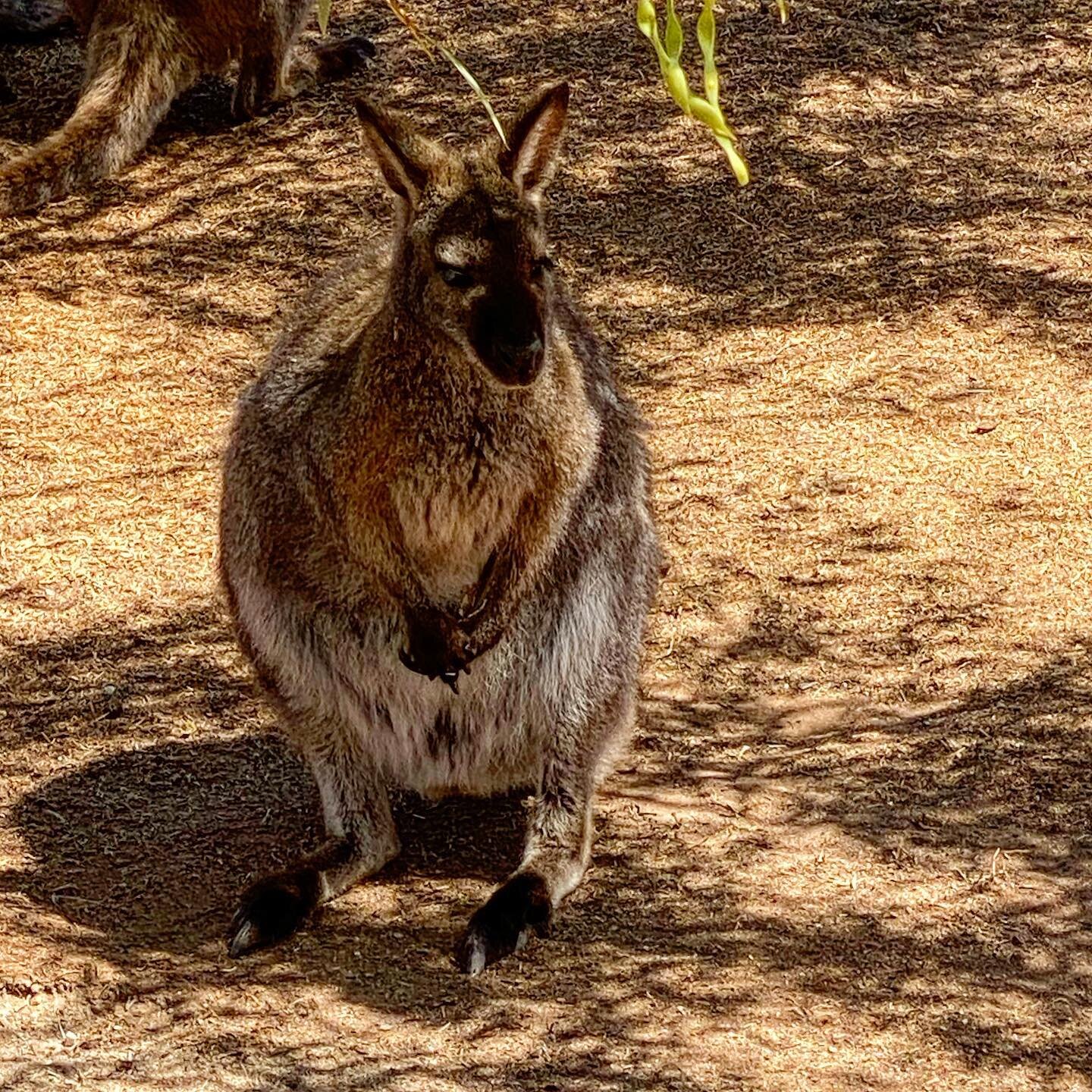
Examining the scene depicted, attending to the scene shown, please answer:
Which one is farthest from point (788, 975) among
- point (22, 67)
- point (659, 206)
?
point (22, 67)

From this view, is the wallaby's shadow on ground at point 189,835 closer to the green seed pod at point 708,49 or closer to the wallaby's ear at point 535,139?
the wallaby's ear at point 535,139

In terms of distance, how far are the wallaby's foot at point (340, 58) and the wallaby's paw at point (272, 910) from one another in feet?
17.1

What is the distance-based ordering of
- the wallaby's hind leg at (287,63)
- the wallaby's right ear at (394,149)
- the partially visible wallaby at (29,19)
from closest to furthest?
the wallaby's right ear at (394,149) < the wallaby's hind leg at (287,63) < the partially visible wallaby at (29,19)

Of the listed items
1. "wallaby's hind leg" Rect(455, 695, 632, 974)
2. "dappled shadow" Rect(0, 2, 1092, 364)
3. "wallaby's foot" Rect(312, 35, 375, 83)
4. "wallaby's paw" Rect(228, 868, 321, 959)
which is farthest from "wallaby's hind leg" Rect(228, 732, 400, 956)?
"wallaby's foot" Rect(312, 35, 375, 83)

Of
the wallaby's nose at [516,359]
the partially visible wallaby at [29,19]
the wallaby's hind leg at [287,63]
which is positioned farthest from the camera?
the partially visible wallaby at [29,19]

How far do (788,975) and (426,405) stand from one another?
138 centimetres

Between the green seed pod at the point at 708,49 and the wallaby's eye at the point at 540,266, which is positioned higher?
the green seed pod at the point at 708,49

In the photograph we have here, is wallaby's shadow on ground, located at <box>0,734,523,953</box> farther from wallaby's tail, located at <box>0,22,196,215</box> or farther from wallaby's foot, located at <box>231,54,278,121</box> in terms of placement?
wallaby's foot, located at <box>231,54,278,121</box>

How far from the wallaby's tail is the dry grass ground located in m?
0.18

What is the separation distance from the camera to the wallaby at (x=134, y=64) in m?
8.06

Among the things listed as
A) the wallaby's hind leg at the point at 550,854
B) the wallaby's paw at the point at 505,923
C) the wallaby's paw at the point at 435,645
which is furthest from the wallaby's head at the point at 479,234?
the wallaby's paw at the point at 505,923

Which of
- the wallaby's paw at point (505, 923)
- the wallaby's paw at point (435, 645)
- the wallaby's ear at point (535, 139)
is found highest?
the wallaby's ear at point (535, 139)

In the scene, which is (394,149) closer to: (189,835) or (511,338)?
(511,338)

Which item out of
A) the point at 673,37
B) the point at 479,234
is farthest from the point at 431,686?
the point at 673,37
